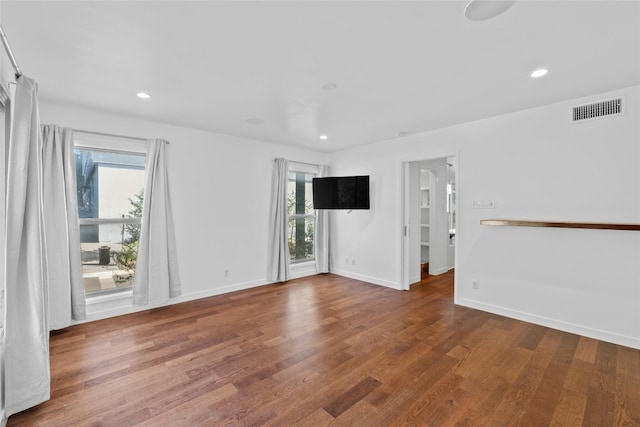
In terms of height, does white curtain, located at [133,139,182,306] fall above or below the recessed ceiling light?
below

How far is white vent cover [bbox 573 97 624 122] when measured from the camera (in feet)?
9.26

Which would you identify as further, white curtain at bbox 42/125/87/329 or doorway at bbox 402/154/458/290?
doorway at bbox 402/154/458/290

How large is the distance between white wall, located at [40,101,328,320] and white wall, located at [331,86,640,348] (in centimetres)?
277

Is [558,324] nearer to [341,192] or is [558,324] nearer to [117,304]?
[341,192]

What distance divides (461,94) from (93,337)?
4567mm

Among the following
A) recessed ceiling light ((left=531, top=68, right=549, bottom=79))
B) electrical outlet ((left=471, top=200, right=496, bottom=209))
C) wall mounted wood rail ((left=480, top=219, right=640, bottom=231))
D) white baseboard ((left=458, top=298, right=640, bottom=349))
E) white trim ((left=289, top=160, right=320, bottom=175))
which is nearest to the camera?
recessed ceiling light ((left=531, top=68, right=549, bottom=79))

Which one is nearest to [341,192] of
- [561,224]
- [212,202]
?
[212,202]

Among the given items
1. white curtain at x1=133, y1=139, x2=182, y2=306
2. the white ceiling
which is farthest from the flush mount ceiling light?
white curtain at x1=133, y1=139, x2=182, y2=306

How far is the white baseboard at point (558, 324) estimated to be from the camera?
280cm

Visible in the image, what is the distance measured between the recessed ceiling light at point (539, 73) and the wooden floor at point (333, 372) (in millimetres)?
2510

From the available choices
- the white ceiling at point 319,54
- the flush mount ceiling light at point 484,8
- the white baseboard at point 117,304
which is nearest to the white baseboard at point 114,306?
the white baseboard at point 117,304

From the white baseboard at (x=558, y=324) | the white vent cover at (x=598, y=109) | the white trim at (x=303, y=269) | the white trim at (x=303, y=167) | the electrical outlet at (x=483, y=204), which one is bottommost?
the white baseboard at (x=558, y=324)

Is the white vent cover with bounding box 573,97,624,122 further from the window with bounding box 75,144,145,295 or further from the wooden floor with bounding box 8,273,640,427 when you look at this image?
the window with bounding box 75,144,145,295

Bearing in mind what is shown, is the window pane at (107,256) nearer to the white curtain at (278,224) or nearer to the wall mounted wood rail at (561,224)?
the white curtain at (278,224)
